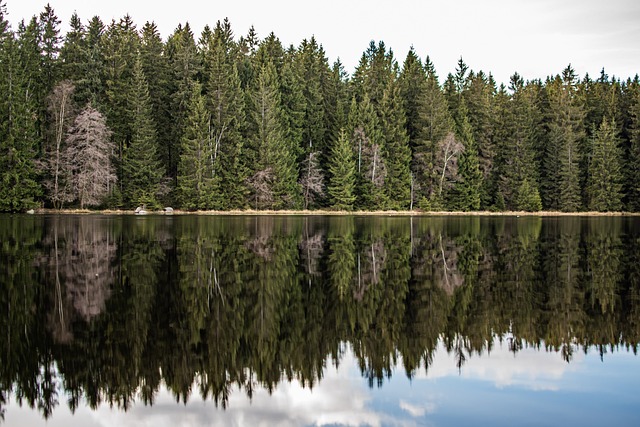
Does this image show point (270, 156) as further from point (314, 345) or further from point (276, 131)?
point (314, 345)

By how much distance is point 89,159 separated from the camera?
64375mm

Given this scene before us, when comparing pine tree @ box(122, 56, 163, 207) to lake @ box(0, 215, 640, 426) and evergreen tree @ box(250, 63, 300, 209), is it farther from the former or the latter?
lake @ box(0, 215, 640, 426)

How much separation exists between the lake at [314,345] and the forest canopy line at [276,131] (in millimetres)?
52992

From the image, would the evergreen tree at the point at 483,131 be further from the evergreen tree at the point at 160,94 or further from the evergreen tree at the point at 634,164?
the evergreen tree at the point at 160,94

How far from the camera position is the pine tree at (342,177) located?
7619cm

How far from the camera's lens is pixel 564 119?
92188 millimetres

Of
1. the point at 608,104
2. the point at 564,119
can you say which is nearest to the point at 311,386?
the point at 564,119

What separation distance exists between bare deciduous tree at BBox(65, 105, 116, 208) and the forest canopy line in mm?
209

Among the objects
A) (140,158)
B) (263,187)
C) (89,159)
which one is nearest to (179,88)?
(140,158)

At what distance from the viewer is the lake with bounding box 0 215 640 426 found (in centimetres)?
696

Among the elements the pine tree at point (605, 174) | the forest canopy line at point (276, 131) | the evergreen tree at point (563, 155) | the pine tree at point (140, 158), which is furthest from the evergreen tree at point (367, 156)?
the pine tree at point (605, 174)

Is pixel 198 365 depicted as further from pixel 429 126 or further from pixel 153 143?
pixel 429 126

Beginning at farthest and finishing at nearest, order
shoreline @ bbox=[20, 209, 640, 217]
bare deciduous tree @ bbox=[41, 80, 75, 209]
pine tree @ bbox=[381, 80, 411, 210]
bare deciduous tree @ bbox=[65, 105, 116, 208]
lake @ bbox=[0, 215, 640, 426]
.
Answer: pine tree @ bbox=[381, 80, 411, 210], bare deciduous tree @ bbox=[41, 80, 75, 209], shoreline @ bbox=[20, 209, 640, 217], bare deciduous tree @ bbox=[65, 105, 116, 208], lake @ bbox=[0, 215, 640, 426]

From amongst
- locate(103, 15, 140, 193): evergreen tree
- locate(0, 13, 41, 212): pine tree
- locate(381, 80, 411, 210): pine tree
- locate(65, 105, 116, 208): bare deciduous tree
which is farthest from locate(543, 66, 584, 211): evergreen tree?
locate(0, 13, 41, 212): pine tree
